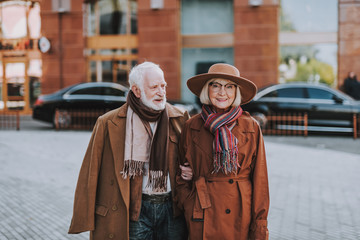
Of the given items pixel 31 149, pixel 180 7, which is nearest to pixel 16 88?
pixel 180 7

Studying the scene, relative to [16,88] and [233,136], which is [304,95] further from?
[16,88]

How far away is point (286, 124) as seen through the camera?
12156 mm

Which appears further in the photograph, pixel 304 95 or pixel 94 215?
pixel 304 95

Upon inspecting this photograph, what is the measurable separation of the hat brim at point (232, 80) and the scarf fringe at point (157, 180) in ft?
2.23

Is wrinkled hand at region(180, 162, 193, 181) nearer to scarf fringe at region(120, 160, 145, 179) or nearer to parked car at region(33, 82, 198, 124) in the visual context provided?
scarf fringe at region(120, 160, 145, 179)

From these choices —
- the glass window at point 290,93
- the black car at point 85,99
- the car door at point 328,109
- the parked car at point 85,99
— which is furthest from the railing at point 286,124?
the black car at point 85,99

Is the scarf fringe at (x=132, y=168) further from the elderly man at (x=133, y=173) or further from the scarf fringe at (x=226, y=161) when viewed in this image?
the scarf fringe at (x=226, y=161)

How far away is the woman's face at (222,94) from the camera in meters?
2.73

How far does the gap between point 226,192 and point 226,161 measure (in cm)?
23

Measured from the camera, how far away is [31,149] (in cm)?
935

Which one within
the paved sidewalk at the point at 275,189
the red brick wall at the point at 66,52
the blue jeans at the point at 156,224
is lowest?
the paved sidewalk at the point at 275,189

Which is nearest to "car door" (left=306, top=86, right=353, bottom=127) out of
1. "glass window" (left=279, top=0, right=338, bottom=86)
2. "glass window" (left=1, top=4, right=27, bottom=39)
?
"glass window" (left=279, top=0, right=338, bottom=86)

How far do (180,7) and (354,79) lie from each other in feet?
27.2

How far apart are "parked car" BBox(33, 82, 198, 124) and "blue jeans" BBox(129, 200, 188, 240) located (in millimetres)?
10292
